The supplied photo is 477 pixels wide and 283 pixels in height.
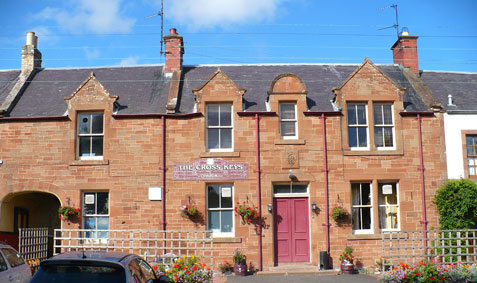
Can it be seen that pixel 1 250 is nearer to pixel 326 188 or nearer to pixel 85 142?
pixel 85 142

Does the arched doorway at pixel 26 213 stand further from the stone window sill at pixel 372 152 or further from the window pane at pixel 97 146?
the stone window sill at pixel 372 152

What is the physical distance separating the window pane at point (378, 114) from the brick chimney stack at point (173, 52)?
8.06m

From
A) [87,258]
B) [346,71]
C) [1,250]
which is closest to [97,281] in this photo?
[87,258]

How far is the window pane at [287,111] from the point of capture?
1833cm

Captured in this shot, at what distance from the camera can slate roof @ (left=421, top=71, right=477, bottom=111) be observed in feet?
63.6

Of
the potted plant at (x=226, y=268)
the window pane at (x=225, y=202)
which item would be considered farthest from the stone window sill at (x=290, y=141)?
the potted plant at (x=226, y=268)

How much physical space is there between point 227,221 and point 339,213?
389 centimetres

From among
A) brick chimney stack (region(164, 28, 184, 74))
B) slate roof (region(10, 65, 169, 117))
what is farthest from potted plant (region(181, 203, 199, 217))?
brick chimney stack (region(164, 28, 184, 74))

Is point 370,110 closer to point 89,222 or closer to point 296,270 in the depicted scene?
point 296,270

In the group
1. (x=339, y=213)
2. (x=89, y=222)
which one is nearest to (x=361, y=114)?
(x=339, y=213)

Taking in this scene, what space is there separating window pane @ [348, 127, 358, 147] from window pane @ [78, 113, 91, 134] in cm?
946

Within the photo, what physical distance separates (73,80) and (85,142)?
4028 millimetres

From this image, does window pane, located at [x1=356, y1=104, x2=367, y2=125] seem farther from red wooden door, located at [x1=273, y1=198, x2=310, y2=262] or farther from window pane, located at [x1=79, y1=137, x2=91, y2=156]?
window pane, located at [x1=79, y1=137, x2=91, y2=156]

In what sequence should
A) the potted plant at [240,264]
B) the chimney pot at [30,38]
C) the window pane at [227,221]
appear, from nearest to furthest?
1. the potted plant at [240,264]
2. the window pane at [227,221]
3. the chimney pot at [30,38]
